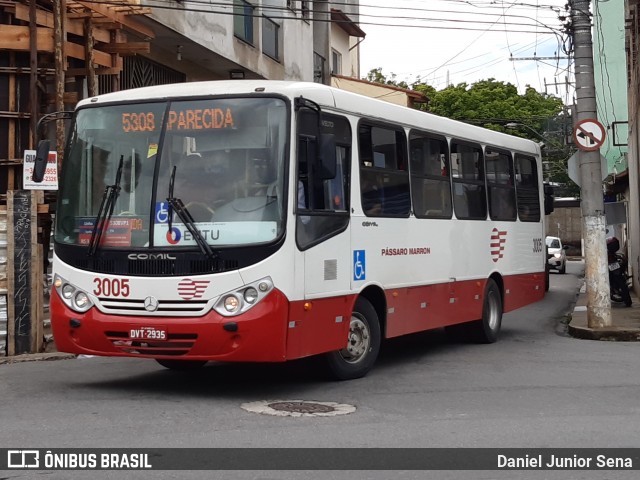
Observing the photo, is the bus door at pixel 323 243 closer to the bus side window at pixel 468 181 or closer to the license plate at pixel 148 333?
the license plate at pixel 148 333

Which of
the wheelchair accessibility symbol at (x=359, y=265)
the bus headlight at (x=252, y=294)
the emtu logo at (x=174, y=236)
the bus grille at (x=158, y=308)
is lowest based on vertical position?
the bus grille at (x=158, y=308)

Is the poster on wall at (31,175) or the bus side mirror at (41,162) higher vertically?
the poster on wall at (31,175)

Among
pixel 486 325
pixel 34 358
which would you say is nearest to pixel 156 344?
pixel 34 358

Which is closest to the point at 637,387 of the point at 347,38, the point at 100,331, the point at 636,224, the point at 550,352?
the point at 550,352

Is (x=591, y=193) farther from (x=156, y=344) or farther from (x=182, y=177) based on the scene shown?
(x=156, y=344)

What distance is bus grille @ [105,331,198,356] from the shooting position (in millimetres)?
8867

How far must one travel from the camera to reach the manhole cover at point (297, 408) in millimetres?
8328

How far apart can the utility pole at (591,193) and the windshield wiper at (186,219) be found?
8210 mm

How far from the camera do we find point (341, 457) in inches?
262

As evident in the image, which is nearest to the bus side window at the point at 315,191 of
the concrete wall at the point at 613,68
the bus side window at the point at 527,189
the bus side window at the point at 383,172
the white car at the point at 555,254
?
the bus side window at the point at 383,172

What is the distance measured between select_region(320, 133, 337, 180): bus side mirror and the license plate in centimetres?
209

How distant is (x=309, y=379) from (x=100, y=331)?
237 centimetres

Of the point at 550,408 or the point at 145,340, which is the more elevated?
the point at 145,340

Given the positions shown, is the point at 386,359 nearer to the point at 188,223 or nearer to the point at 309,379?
the point at 309,379
